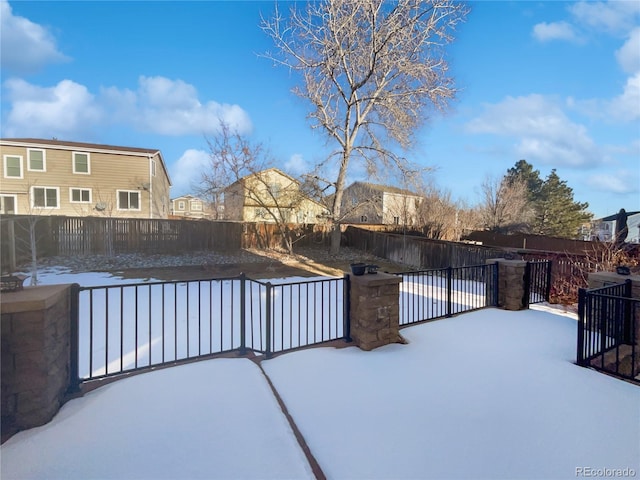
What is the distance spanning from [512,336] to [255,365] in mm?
3623

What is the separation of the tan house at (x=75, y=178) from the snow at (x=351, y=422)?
2051cm

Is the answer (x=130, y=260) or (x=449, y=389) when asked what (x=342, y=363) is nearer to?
(x=449, y=389)

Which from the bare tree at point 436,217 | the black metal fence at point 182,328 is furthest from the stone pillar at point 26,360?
the bare tree at point 436,217

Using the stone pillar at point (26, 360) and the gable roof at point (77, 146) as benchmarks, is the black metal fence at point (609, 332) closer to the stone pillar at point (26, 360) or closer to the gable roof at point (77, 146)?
the stone pillar at point (26, 360)

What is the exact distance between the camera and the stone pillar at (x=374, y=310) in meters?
4.07

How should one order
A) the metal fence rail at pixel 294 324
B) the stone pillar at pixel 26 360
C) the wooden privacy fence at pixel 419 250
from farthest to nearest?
the wooden privacy fence at pixel 419 250 → the metal fence rail at pixel 294 324 → the stone pillar at pixel 26 360

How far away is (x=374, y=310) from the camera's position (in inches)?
162

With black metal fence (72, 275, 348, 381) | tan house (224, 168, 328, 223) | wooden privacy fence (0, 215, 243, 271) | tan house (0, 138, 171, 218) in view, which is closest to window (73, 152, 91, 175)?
tan house (0, 138, 171, 218)

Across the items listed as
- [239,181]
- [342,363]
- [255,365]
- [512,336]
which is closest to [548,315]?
[512,336]

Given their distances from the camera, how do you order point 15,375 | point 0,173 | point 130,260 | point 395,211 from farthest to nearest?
point 395,211
point 0,173
point 130,260
point 15,375

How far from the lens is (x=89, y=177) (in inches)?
797

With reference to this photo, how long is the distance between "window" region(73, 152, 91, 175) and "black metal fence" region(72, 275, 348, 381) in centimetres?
1588

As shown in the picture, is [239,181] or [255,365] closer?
[255,365]

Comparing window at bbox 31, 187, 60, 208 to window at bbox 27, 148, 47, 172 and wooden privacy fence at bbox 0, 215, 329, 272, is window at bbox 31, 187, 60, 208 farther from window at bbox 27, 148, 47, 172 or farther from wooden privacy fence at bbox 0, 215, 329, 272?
wooden privacy fence at bbox 0, 215, 329, 272
